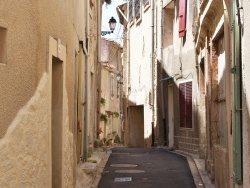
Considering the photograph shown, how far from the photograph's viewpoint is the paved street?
37.1ft

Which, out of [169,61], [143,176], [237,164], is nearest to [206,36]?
[143,176]

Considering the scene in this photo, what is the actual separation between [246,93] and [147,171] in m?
6.87

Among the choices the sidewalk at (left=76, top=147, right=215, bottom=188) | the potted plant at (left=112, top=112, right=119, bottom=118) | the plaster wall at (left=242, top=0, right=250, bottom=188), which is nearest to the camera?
the plaster wall at (left=242, top=0, right=250, bottom=188)

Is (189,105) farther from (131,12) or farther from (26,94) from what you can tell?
(131,12)

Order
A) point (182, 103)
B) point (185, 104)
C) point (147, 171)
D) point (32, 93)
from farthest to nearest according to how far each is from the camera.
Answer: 1. point (182, 103)
2. point (185, 104)
3. point (147, 171)
4. point (32, 93)

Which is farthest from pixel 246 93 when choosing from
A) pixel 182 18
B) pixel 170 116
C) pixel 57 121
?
pixel 170 116

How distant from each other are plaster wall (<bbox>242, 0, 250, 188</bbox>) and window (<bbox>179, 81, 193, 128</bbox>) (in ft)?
34.9

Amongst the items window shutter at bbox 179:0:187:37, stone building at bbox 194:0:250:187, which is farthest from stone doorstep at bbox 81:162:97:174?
window shutter at bbox 179:0:187:37

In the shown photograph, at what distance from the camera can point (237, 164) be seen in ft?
23.3

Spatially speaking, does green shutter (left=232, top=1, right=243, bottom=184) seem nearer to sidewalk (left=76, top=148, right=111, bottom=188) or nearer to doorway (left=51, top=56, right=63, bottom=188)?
doorway (left=51, top=56, right=63, bottom=188)

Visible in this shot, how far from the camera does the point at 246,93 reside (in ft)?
21.8

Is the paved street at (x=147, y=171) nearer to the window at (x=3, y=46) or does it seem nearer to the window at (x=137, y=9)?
the window at (x=3, y=46)

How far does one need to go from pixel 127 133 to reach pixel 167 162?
44.3 feet

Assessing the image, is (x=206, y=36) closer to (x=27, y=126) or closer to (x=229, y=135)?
(x=229, y=135)
